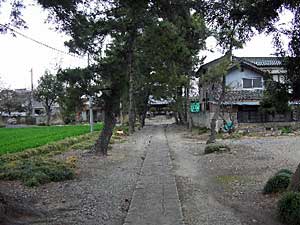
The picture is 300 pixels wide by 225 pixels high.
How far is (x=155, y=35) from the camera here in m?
11.1

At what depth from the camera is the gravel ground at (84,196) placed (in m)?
7.43

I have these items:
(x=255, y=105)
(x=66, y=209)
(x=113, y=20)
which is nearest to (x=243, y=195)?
(x=66, y=209)

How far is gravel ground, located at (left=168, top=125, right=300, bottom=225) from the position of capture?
7.60 m

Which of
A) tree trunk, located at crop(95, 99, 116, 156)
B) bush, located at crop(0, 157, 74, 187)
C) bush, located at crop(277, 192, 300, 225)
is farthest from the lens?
tree trunk, located at crop(95, 99, 116, 156)

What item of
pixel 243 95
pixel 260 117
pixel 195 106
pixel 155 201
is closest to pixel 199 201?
pixel 155 201

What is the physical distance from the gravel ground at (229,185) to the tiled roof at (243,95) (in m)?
16.6

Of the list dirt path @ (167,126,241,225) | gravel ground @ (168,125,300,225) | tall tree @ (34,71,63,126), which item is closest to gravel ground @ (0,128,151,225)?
dirt path @ (167,126,241,225)

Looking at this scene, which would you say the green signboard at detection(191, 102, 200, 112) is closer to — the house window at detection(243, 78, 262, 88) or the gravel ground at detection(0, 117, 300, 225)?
the house window at detection(243, 78, 262, 88)

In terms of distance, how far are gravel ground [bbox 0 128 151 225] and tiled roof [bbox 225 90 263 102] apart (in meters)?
22.4

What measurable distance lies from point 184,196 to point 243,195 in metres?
1.31

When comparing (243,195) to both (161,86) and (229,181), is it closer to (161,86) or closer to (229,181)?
(229,181)

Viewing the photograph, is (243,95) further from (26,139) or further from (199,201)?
(199,201)

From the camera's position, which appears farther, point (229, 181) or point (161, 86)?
point (161, 86)

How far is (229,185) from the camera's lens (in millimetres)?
10844
